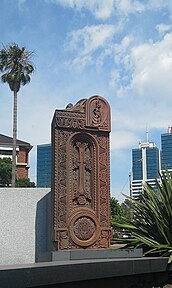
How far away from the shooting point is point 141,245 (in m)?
8.71

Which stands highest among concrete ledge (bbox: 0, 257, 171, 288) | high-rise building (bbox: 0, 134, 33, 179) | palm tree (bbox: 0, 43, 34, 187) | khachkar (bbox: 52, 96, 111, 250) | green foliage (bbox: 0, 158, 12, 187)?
palm tree (bbox: 0, 43, 34, 187)

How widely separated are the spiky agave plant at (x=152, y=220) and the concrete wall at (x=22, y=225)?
162 inches

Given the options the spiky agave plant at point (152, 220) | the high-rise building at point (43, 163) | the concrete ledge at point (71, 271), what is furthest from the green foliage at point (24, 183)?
the high-rise building at point (43, 163)

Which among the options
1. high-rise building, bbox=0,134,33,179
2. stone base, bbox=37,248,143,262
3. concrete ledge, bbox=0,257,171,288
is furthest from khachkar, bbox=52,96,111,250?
high-rise building, bbox=0,134,33,179

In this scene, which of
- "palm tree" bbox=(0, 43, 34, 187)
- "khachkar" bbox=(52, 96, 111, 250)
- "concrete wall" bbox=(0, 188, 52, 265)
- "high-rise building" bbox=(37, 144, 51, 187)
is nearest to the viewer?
"khachkar" bbox=(52, 96, 111, 250)

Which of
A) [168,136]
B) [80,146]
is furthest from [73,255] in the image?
[168,136]

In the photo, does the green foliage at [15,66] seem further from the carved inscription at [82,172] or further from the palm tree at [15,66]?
the carved inscription at [82,172]

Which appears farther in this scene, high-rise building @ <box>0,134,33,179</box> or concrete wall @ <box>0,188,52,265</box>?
high-rise building @ <box>0,134,33,179</box>

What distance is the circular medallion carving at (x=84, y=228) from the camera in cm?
992

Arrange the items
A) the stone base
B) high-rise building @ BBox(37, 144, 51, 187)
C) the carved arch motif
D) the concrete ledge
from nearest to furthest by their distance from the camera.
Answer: the concrete ledge < the stone base < the carved arch motif < high-rise building @ BBox(37, 144, 51, 187)

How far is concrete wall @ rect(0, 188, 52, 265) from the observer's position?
12.8 meters

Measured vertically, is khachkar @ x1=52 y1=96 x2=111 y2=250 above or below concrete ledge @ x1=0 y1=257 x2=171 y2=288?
above

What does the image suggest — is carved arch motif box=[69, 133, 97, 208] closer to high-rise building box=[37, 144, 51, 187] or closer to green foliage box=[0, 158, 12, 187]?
green foliage box=[0, 158, 12, 187]

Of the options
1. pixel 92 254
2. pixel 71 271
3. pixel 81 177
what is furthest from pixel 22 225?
pixel 71 271
